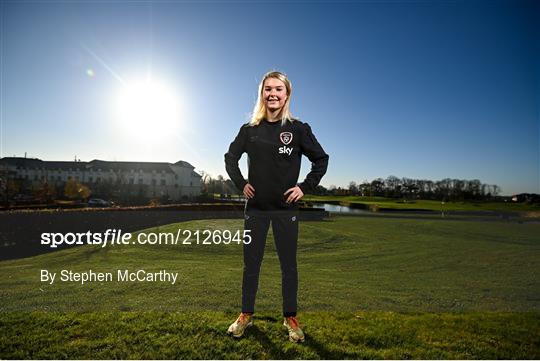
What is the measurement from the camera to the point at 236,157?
13.9ft

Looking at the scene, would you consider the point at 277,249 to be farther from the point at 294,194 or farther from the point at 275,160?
the point at 275,160

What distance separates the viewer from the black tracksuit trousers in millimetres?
4043

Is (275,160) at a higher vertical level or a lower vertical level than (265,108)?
lower

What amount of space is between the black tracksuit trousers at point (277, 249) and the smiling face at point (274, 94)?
5.10 feet

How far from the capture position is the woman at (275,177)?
13.1 feet

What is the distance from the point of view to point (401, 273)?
8414 mm

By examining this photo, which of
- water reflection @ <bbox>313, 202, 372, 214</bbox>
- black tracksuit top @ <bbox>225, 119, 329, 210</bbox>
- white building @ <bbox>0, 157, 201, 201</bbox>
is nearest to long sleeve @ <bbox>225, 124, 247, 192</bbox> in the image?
black tracksuit top @ <bbox>225, 119, 329, 210</bbox>

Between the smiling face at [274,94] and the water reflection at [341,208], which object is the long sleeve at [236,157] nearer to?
the smiling face at [274,94]

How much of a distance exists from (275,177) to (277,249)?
40.3 inches

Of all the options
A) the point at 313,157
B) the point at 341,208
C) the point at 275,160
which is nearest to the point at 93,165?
the point at 341,208

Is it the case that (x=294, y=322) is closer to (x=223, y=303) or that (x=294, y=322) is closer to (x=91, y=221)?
(x=223, y=303)

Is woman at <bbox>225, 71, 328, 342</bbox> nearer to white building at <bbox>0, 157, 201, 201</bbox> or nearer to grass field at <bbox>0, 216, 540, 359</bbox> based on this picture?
grass field at <bbox>0, 216, 540, 359</bbox>

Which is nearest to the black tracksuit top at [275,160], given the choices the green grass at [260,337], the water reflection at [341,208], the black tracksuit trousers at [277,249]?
the black tracksuit trousers at [277,249]

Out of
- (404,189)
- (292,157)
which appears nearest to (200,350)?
(292,157)
